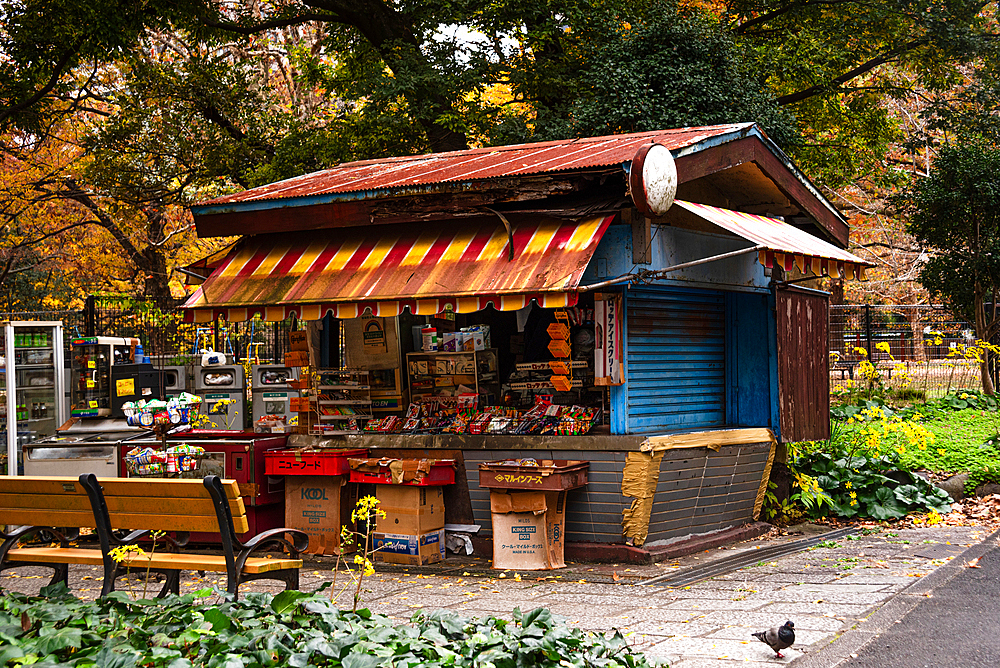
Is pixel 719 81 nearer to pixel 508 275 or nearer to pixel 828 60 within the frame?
pixel 828 60

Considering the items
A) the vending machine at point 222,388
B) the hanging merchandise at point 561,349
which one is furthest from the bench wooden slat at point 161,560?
the vending machine at point 222,388

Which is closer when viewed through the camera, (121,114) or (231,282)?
(231,282)

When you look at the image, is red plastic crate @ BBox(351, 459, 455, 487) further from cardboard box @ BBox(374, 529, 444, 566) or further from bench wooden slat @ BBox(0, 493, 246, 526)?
bench wooden slat @ BBox(0, 493, 246, 526)

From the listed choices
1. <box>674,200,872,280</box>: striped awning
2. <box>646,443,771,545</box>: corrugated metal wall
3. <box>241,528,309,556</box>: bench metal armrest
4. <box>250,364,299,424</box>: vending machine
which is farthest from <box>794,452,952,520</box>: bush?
<box>250,364,299,424</box>: vending machine

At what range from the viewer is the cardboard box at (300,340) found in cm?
1100

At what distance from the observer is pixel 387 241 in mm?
9609

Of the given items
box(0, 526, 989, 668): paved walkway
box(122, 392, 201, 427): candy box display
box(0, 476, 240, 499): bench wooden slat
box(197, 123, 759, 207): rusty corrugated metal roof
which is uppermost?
box(197, 123, 759, 207): rusty corrugated metal roof

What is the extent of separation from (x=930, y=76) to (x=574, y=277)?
16.1m

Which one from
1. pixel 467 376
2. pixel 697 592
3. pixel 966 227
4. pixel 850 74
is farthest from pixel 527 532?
pixel 850 74

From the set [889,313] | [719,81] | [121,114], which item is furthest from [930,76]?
[121,114]

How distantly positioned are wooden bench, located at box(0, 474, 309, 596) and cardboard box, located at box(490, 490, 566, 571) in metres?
2.61

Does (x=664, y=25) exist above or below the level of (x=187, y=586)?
above

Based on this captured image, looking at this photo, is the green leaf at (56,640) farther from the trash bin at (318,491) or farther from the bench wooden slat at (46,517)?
the trash bin at (318,491)

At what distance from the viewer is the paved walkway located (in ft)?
19.6
